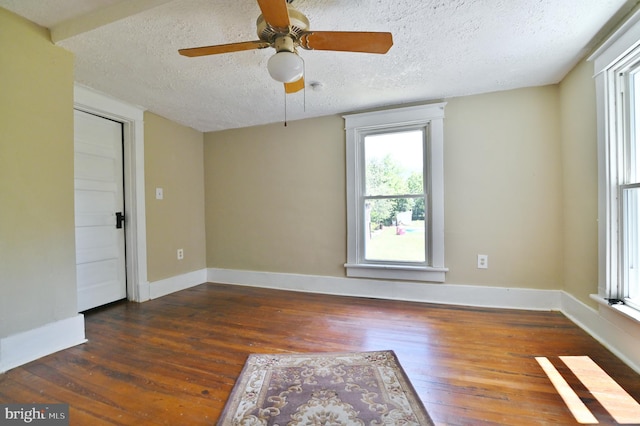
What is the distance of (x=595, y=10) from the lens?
1.47 meters

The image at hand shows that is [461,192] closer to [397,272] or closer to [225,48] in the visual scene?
[397,272]

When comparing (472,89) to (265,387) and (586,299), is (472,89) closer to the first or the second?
(586,299)

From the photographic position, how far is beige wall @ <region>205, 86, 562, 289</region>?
7.82 ft

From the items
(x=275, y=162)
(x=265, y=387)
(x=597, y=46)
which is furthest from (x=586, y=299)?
(x=275, y=162)

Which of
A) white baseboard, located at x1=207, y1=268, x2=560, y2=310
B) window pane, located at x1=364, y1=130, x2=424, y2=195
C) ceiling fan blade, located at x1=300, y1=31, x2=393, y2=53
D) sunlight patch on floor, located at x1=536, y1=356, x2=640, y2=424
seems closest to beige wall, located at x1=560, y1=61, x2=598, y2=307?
white baseboard, located at x1=207, y1=268, x2=560, y2=310

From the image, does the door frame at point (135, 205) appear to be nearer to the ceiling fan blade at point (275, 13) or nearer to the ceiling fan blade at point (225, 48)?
the ceiling fan blade at point (225, 48)

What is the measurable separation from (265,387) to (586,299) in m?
2.37

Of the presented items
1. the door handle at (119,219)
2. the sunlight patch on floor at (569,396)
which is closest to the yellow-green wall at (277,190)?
the door handle at (119,219)

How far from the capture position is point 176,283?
3.14 m

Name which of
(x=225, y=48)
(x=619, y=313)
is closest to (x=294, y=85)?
(x=225, y=48)

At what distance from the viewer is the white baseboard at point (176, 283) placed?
2883mm

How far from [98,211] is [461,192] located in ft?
11.5

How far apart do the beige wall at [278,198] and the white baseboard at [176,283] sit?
21 cm

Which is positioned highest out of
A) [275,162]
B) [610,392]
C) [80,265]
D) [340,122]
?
[340,122]
